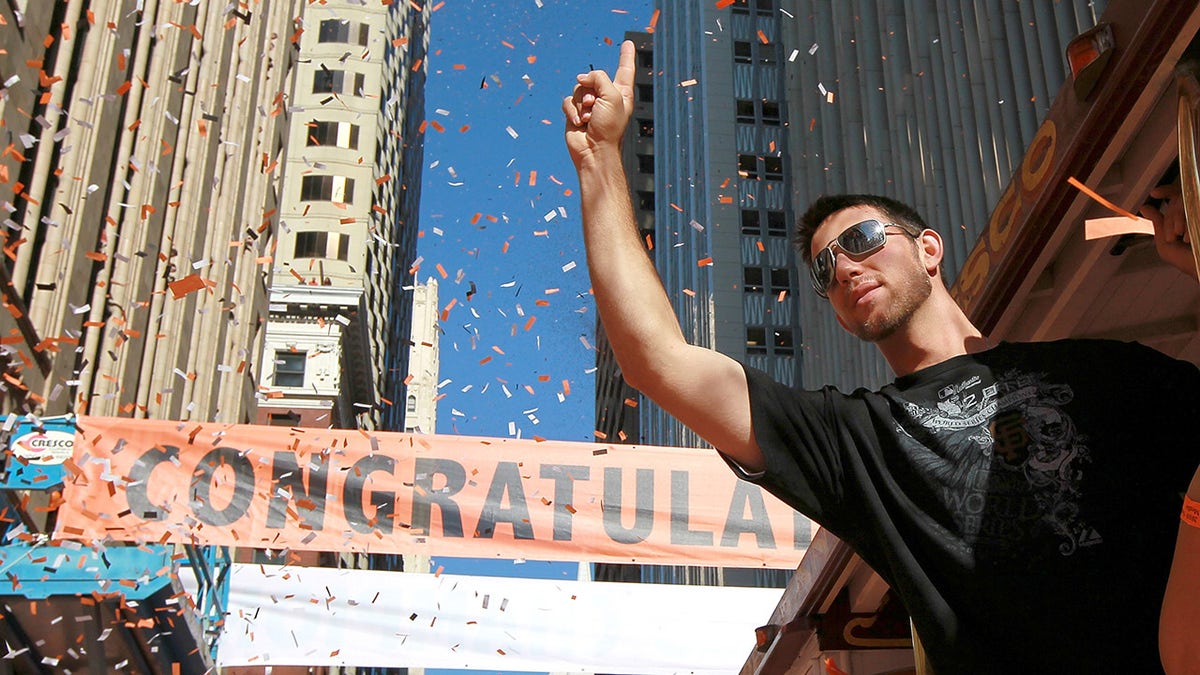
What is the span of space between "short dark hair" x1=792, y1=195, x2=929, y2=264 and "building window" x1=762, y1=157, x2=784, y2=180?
4654 cm

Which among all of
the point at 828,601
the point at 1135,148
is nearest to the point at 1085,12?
the point at 828,601

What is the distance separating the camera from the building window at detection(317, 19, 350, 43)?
53.1 metres

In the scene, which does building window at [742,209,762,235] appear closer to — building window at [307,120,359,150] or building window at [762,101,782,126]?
building window at [762,101,782,126]

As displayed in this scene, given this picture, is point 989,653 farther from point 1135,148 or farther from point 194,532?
point 194,532

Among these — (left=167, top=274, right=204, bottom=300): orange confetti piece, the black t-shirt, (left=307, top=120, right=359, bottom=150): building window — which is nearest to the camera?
the black t-shirt

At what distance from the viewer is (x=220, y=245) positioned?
2303cm

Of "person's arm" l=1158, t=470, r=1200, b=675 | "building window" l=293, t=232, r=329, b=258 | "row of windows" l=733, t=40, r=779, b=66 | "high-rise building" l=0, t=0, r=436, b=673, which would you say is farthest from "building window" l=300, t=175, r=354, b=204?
"person's arm" l=1158, t=470, r=1200, b=675

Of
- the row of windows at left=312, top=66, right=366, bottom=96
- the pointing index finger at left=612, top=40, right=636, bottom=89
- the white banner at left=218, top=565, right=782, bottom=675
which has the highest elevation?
the row of windows at left=312, top=66, right=366, bottom=96

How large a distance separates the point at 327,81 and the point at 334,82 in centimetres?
31

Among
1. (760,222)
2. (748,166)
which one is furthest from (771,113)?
(760,222)

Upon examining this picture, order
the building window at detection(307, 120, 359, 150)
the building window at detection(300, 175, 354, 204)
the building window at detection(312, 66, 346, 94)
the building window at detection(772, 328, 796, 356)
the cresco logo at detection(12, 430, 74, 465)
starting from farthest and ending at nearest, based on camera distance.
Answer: the building window at detection(312, 66, 346, 94) → the building window at detection(307, 120, 359, 150) → the building window at detection(300, 175, 354, 204) → the building window at detection(772, 328, 796, 356) → the cresco logo at detection(12, 430, 74, 465)

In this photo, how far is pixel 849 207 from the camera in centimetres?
252

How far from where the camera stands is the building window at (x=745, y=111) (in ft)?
159

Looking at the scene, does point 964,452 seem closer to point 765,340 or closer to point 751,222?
point 765,340
